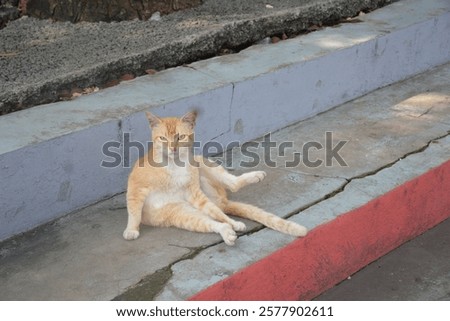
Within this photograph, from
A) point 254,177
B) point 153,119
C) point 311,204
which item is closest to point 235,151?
point 254,177

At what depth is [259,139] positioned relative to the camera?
17.5 feet

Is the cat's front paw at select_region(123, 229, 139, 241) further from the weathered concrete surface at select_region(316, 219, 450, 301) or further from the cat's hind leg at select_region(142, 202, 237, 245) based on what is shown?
the weathered concrete surface at select_region(316, 219, 450, 301)

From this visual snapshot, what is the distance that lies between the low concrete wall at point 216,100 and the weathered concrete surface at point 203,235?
0.16 m

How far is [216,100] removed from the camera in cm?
488

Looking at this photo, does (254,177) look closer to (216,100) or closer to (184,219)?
(184,219)

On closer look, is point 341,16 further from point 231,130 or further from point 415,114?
point 231,130

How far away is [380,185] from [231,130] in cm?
117

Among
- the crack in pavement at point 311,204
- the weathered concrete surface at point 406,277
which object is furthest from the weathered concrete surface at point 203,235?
the weathered concrete surface at point 406,277

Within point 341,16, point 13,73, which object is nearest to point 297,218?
point 13,73

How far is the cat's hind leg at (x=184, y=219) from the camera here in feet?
12.9

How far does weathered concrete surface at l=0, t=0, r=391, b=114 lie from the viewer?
477 cm

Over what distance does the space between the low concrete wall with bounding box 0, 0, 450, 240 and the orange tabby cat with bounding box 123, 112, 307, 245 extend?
1.48 ft

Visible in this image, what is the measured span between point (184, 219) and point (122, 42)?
1.93m

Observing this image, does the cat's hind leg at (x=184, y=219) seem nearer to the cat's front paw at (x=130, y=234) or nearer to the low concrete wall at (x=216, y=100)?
the cat's front paw at (x=130, y=234)
